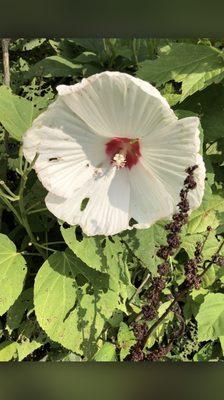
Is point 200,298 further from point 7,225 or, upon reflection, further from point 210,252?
point 7,225

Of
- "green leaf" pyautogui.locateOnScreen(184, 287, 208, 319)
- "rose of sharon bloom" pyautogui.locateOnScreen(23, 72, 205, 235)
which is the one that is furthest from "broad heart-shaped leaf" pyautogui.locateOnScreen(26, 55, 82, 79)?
"green leaf" pyautogui.locateOnScreen(184, 287, 208, 319)

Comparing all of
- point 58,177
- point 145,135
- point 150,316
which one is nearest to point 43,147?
point 58,177

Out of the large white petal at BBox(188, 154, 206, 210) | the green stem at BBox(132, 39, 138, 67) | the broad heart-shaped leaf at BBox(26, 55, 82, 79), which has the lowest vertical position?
the large white petal at BBox(188, 154, 206, 210)

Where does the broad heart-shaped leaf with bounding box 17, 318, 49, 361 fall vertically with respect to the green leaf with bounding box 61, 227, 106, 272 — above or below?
below

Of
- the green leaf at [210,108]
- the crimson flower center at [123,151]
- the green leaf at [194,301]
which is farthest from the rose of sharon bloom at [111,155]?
the green leaf at [194,301]

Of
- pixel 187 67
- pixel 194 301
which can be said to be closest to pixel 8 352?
pixel 194 301

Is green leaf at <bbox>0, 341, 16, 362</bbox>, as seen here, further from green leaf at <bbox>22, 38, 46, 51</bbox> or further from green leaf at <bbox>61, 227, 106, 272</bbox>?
green leaf at <bbox>22, 38, 46, 51</bbox>
